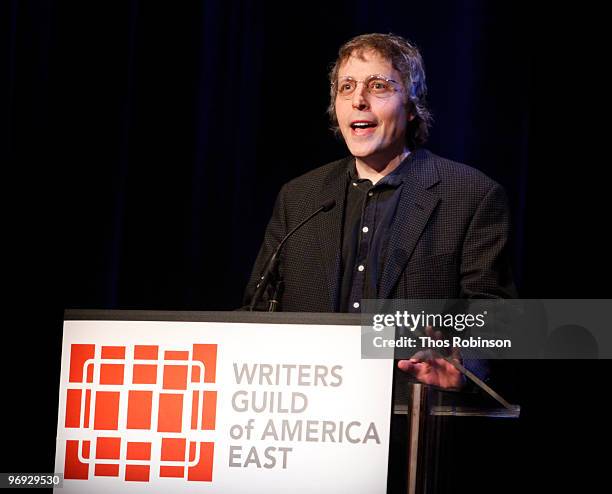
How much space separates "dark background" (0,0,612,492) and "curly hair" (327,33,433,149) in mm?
475

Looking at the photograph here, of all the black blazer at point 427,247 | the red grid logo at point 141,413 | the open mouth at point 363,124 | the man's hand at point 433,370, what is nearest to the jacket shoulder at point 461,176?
the black blazer at point 427,247

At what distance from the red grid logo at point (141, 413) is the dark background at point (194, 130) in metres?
1.63

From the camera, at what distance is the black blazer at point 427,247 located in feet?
8.83

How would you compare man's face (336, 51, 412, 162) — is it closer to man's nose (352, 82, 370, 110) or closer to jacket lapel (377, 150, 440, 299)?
man's nose (352, 82, 370, 110)

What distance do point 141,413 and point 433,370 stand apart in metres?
0.59

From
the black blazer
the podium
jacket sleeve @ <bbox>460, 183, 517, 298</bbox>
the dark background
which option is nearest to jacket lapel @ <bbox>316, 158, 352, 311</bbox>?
the black blazer

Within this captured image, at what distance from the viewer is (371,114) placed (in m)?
2.89

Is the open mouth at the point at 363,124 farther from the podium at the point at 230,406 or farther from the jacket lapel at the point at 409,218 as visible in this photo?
the podium at the point at 230,406

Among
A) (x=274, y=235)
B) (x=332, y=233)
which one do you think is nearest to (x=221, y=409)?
(x=332, y=233)

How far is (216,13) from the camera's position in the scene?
3768 mm

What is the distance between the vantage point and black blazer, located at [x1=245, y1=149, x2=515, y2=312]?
8.83ft

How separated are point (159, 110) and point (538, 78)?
1.50m

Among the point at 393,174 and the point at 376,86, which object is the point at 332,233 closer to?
the point at 393,174

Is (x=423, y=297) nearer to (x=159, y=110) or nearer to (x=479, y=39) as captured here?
(x=479, y=39)
